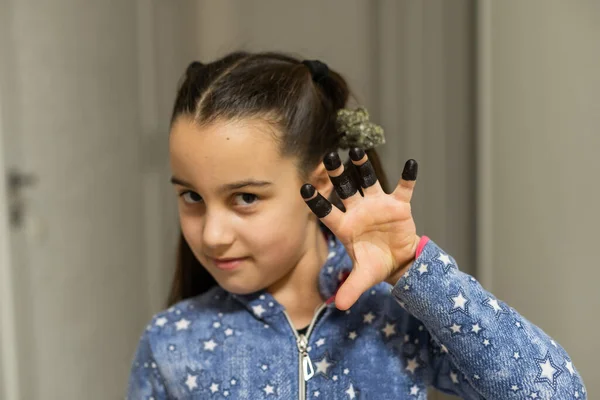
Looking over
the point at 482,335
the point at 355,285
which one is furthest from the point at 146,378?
the point at 482,335

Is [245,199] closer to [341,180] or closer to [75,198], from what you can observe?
[341,180]

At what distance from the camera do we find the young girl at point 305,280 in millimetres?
770

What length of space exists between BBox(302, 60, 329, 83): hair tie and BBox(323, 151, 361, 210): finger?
227 millimetres

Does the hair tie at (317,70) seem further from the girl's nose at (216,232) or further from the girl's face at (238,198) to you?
the girl's nose at (216,232)

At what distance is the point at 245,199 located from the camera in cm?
85

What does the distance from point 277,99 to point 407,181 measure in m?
0.23

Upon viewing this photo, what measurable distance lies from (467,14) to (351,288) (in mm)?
768

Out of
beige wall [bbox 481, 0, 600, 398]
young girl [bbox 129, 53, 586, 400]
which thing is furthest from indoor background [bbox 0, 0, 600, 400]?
young girl [bbox 129, 53, 586, 400]

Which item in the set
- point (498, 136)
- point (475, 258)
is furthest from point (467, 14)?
point (475, 258)

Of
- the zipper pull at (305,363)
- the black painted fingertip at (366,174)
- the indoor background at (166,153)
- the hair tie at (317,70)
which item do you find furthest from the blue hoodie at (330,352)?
the indoor background at (166,153)

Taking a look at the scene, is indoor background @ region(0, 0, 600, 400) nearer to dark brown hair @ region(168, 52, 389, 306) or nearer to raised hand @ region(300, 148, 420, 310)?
dark brown hair @ region(168, 52, 389, 306)

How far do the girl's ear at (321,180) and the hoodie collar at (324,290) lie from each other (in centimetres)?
9

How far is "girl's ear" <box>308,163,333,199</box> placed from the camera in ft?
2.97

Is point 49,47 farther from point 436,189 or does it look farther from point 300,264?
point 436,189
